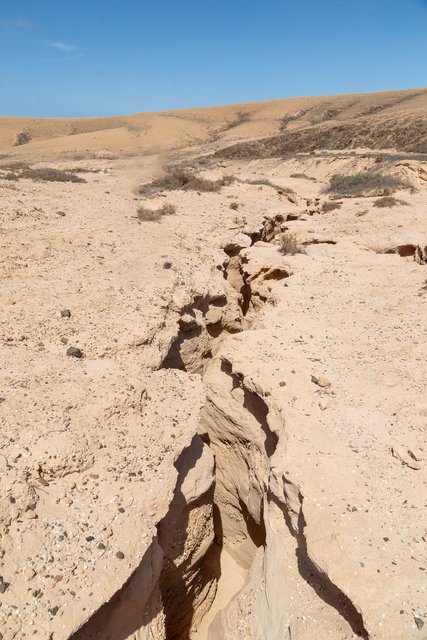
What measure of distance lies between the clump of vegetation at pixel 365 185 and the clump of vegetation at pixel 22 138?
37.8 metres

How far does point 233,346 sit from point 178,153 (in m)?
31.1

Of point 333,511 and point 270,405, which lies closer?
point 333,511

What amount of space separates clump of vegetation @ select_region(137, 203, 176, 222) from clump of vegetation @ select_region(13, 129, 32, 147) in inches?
1559

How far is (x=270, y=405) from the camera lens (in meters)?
5.00

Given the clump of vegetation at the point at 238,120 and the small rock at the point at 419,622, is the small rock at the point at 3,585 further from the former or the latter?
the clump of vegetation at the point at 238,120

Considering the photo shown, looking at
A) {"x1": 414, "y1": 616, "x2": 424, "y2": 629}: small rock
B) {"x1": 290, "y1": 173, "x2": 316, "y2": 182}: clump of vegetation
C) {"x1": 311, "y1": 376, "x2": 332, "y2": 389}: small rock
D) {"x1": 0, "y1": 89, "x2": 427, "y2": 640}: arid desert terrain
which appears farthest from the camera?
{"x1": 290, "y1": 173, "x2": 316, "y2": 182}: clump of vegetation

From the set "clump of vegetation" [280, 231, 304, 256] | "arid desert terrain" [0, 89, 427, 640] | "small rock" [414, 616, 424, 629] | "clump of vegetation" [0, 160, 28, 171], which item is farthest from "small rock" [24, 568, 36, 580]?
"clump of vegetation" [0, 160, 28, 171]

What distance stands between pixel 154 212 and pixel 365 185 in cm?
901

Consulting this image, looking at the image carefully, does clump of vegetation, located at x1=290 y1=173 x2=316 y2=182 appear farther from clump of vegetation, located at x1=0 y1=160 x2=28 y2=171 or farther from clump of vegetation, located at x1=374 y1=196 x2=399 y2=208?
clump of vegetation, located at x1=0 y1=160 x2=28 y2=171

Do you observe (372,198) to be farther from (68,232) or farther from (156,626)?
(156,626)

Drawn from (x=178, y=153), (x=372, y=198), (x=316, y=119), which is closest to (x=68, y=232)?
(x=372, y=198)

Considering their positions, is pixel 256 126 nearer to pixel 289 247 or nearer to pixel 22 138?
pixel 22 138

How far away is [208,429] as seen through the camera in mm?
6262

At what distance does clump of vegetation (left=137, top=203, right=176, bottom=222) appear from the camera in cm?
1100
